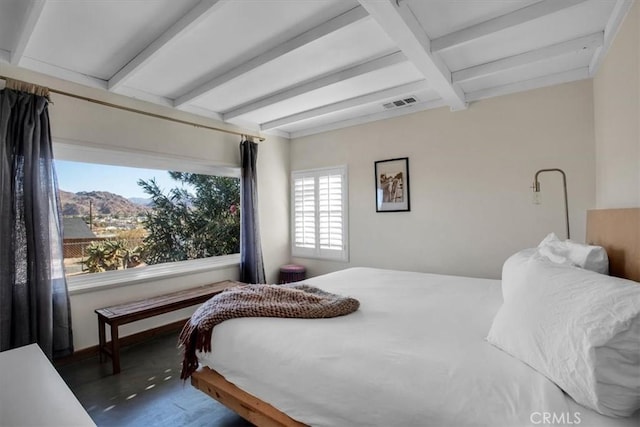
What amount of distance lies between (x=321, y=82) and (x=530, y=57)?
1.73 meters

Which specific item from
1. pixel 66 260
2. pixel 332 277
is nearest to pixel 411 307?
pixel 332 277

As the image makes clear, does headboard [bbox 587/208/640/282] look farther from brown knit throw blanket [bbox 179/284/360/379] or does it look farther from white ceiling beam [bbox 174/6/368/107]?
white ceiling beam [bbox 174/6/368/107]

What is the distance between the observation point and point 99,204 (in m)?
3.14

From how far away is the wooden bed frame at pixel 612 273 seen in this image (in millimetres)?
1378

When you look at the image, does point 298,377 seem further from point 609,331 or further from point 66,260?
point 66,260

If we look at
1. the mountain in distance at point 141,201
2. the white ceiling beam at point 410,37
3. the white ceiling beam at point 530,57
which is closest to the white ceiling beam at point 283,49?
the white ceiling beam at point 410,37

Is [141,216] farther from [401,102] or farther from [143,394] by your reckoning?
[401,102]

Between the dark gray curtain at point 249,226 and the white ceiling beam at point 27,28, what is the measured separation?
2.19m

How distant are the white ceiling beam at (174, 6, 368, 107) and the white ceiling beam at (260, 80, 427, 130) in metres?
1.27

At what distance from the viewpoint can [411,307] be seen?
187cm

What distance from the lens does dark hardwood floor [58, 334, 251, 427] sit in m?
1.93

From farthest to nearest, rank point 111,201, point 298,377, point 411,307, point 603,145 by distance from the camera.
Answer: point 111,201, point 603,145, point 411,307, point 298,377

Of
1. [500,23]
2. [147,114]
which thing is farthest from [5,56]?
[500,23]

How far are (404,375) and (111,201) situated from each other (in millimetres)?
3338
